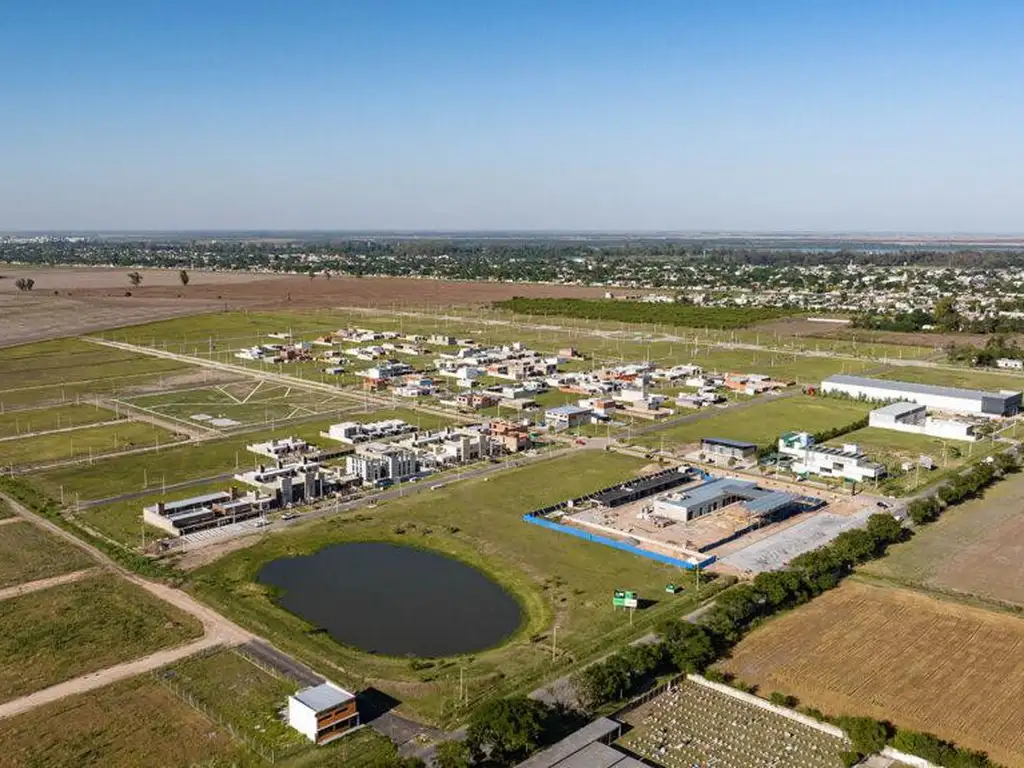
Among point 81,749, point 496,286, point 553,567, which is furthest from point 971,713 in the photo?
point 496,286

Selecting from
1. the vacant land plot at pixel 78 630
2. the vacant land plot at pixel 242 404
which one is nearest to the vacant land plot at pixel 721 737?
the vacant land plot at pixel 78 630

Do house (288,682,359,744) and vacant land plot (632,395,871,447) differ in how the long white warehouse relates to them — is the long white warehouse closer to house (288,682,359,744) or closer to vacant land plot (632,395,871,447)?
vacant land plot (632,395,871,447)

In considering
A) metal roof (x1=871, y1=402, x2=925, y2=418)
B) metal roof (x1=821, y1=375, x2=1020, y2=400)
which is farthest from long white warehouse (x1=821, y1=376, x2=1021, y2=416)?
metal roof (x1=871, y1=402, x2=925, y2=418)

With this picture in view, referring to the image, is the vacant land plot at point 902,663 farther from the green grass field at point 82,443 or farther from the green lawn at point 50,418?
the green lawn at point 50,418

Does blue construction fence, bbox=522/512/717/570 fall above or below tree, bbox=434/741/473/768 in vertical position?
below

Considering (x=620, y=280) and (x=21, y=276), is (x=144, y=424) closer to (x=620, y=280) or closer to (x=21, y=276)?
(x=620, y=280)
